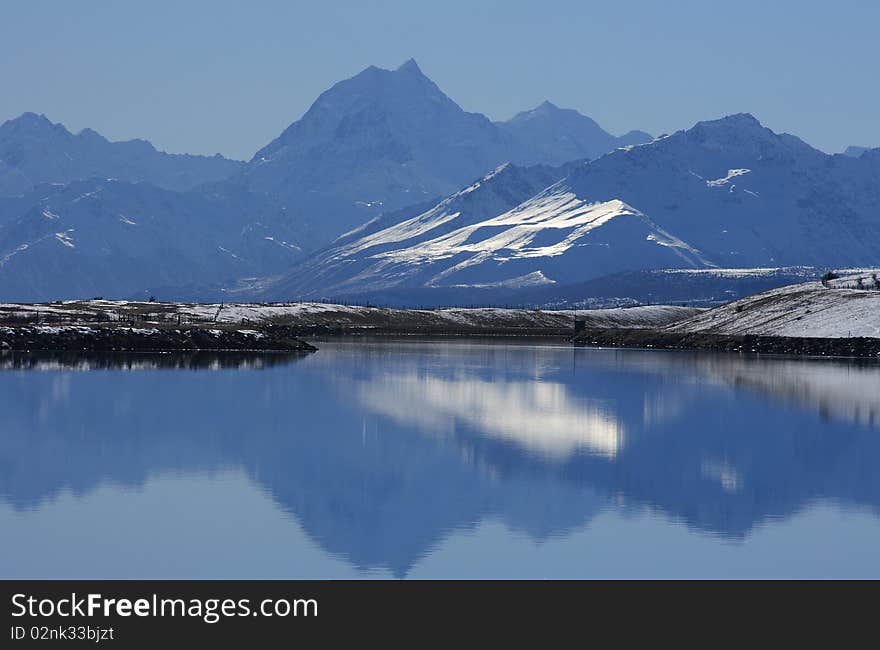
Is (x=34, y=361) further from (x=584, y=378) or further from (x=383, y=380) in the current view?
(x=584, y=378)

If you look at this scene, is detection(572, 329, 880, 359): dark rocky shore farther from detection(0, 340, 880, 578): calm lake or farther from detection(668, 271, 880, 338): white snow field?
detection(0, 340, 880, 578): calm lake

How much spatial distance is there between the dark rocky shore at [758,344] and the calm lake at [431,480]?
61.7 meters

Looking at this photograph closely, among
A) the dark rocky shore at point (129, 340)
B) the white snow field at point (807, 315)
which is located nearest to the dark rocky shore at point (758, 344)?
the white snow field at point (807, 315)

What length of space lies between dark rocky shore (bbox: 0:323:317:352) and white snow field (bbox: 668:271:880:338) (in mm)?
59815

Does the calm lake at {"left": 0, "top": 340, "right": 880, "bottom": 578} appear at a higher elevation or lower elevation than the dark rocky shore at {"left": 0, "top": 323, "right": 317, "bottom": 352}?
lower

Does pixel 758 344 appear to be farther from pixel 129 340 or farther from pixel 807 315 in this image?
pixel 129 340

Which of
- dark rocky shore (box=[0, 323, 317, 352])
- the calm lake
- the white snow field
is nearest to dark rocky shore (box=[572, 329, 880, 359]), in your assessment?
the white snow field

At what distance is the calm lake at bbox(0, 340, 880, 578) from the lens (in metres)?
36.7

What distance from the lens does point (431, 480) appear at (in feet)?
163

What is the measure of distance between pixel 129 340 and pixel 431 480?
89312 millimetres

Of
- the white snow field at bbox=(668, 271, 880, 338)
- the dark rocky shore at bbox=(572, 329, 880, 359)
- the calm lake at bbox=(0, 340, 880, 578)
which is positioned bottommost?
the calm lake at bbox=(0, 340, 880, 578)

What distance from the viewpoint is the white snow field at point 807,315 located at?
161375 mm
